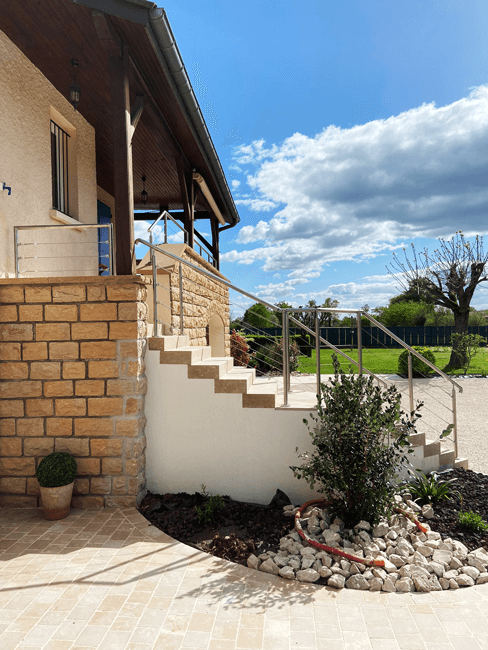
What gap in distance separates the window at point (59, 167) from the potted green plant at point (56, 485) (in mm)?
3948

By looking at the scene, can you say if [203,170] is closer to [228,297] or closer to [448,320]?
[228,297]

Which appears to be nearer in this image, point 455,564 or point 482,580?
point 482,580

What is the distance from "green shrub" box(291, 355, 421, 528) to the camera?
11.9ft

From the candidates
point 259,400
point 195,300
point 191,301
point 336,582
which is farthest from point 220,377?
point 195,300

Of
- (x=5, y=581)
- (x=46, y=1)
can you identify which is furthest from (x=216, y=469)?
(x=46, y=1)

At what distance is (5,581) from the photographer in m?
3.02

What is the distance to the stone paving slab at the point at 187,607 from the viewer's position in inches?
96.0

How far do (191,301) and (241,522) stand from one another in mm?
4364

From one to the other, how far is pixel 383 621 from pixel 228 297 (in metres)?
9.88

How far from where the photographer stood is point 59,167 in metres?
6.56

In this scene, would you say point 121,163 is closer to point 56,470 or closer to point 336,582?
point 56,470

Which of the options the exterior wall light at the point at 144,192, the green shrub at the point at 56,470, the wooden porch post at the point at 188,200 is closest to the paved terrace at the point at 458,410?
the green shrub at the point at 56,470

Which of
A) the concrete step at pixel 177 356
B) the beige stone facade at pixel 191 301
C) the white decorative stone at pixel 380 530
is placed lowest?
the white decorative stone at pixel 380 530

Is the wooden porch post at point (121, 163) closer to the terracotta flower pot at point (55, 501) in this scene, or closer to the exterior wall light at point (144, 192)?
the terracotta flower pot at point (55, 501)
